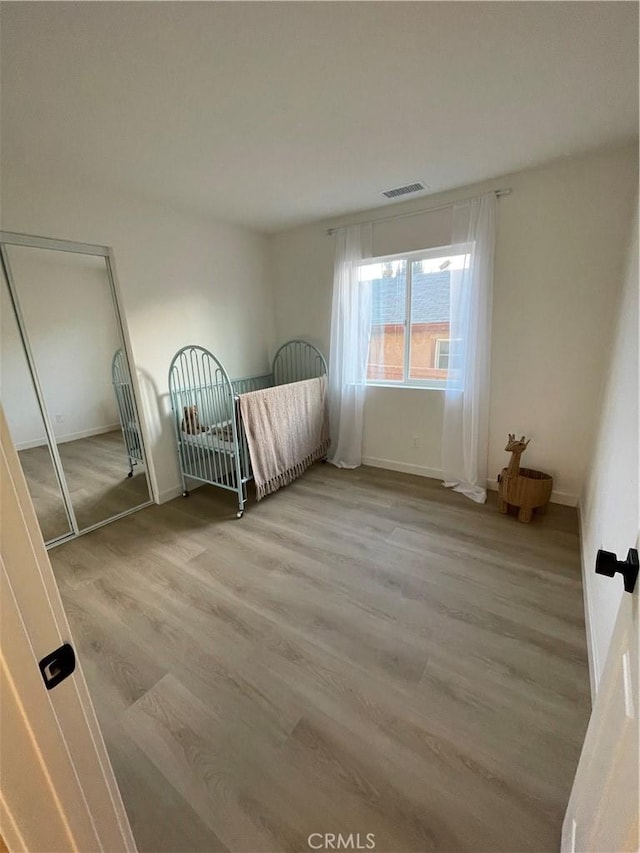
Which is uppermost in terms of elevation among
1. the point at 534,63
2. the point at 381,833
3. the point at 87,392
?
the point at 534,63

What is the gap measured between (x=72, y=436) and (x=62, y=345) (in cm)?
67

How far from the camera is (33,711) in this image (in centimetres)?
50

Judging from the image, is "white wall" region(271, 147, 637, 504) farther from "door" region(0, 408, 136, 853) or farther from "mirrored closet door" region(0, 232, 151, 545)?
"door" region(0, 408, 136, 853)

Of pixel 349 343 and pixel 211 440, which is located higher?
pixel 349 343

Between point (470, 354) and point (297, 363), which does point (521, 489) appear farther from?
point (297, 363)

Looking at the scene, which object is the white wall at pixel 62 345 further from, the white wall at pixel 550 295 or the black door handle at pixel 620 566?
the black door handle at pixel 620 566

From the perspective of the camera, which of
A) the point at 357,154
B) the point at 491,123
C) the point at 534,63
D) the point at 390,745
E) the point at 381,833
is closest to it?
the point at 381,833

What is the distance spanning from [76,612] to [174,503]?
1191 millimetres

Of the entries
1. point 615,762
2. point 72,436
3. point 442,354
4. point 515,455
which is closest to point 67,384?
point 72,436

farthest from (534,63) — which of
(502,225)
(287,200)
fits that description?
(287,200)

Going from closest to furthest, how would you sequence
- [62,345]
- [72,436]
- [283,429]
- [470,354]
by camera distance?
[62,345]
[72,436]
[470,354]
[283,429]

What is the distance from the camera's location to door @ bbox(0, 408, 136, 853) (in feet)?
1.55

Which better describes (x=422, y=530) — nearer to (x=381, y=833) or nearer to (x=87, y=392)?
(x=381, y=833)

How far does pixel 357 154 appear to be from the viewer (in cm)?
204
